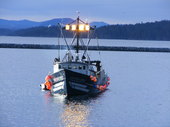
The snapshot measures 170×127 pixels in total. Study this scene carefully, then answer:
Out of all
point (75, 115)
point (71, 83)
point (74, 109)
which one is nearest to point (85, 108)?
point (74, 109)

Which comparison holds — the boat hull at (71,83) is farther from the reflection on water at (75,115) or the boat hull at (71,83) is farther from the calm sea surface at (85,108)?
the reflection on water at (75,115)

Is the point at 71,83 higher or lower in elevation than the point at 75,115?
higher

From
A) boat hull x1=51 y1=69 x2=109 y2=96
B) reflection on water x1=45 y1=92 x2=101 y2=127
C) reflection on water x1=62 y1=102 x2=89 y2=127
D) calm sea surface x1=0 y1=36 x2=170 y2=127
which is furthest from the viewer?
boat hull x1=51 y1=69 x2=109 y2=96

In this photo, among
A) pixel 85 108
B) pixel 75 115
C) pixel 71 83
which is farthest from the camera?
pixel 71 83

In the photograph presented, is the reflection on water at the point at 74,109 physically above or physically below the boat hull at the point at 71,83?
below

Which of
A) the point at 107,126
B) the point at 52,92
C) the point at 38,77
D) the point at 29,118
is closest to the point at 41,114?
the point at 29,118

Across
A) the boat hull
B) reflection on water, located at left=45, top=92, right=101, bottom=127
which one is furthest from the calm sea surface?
the boat hull

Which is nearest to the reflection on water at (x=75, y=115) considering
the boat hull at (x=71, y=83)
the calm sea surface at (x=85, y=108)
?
the calm sea surface at (x=85, y=108)

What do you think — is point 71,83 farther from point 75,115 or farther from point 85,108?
point 75,115

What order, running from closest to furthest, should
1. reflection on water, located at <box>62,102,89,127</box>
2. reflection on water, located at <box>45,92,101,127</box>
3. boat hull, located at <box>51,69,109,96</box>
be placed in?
reflection on water, located at <box>62,102,89,127</box> → reflection on water, located at <box>45,92,101,127</box> → boat hull, located at <box>51,69,109,96</box>

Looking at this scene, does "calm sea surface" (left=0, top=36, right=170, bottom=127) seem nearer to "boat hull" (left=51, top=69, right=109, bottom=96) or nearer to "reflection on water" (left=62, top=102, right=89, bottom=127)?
"reflection on water" (left=62, top=102, right=89, bottom=127)

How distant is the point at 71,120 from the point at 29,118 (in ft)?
13.5

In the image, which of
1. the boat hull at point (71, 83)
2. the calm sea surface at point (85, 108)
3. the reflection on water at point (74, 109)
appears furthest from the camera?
the boat hull at point (71, 83)

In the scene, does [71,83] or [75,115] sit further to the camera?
[71,83]
